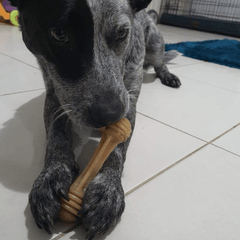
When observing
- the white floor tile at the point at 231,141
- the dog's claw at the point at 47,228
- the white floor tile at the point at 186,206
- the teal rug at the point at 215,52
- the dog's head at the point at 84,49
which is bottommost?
the teal rug at the point at 215,52

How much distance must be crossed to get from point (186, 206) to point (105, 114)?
41 centimetres

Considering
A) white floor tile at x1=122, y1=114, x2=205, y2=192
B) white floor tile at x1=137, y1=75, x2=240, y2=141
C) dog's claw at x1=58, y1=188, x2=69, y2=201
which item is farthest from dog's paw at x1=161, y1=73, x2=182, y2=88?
A: dog's claw at x1=58, y1=188, x2=69, y2=201

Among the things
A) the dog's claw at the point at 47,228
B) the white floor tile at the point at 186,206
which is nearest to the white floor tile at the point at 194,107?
the white floor tile at the point at 186,206

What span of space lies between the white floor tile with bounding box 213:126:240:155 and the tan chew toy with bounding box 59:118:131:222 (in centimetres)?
60

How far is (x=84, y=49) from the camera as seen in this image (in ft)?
2.99

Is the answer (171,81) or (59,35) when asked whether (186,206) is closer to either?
(59,35)

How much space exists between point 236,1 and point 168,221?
6.34 metres

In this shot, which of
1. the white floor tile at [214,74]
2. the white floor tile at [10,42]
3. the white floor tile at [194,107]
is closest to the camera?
the white floor tile at [194,107]

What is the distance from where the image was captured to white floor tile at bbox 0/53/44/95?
1732 mm

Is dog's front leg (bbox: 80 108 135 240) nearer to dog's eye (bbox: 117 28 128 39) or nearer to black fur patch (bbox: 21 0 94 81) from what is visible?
black fur patch (bbox: 21 0 94 81)

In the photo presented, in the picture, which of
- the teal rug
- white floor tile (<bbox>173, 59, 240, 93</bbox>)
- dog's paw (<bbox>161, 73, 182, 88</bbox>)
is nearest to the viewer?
dog's paw (<bbox>161, 73, 182, 88</bbox>)

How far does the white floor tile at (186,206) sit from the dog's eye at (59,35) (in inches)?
23.0

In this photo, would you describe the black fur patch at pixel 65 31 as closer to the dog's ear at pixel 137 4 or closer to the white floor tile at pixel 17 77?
the dog's ear at pixel 137 4

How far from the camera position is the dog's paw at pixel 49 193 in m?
0.71
